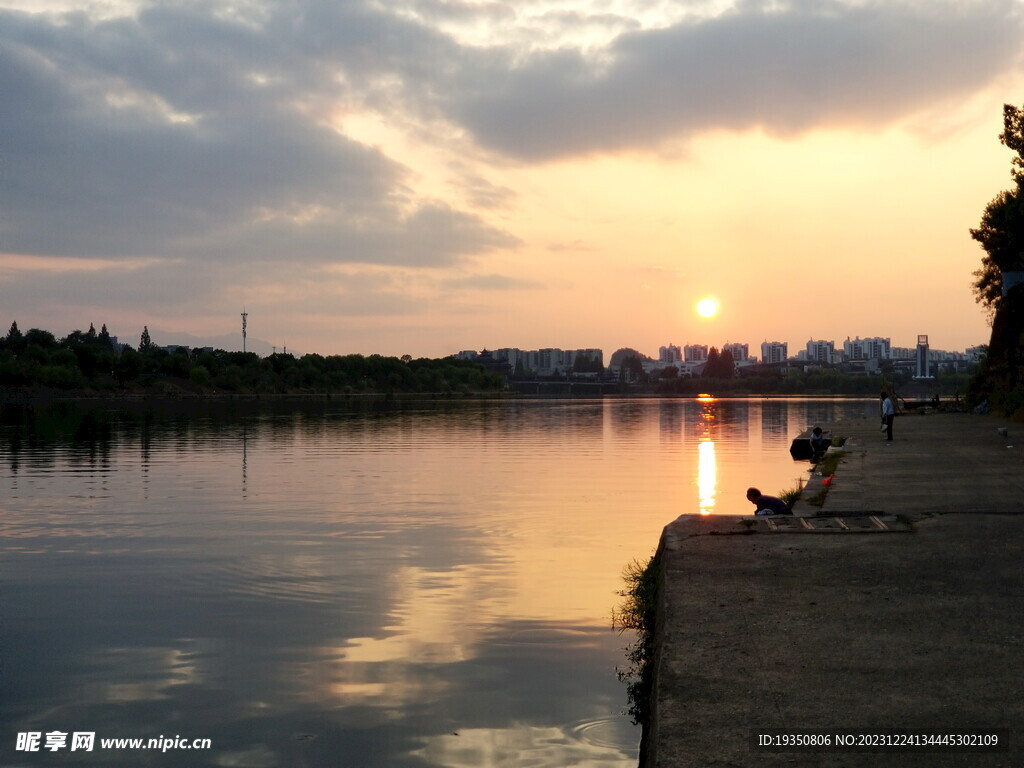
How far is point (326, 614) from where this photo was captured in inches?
535

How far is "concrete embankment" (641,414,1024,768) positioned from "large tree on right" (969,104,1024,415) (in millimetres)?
32055

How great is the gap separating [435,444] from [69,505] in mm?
28216

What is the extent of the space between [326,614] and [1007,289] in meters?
54.4

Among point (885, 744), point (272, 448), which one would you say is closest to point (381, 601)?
point (885, 744)

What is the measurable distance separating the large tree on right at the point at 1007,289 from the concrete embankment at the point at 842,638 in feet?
105

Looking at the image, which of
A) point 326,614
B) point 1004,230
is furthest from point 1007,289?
point 326,614

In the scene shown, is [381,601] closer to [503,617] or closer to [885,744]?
[503,617]

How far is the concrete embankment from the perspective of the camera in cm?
647

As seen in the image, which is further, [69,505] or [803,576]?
[69,505]

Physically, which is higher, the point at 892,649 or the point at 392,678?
the point at 892,649

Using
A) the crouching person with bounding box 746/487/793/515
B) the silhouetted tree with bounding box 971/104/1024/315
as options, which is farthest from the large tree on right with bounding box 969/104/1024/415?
the crouching person with bounding box 746/487/793/515

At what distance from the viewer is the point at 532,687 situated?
10.4 meters

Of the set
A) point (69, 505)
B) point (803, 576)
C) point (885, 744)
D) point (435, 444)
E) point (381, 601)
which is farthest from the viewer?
point (435, 444)

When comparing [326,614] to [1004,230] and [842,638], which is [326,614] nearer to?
[842,638]
